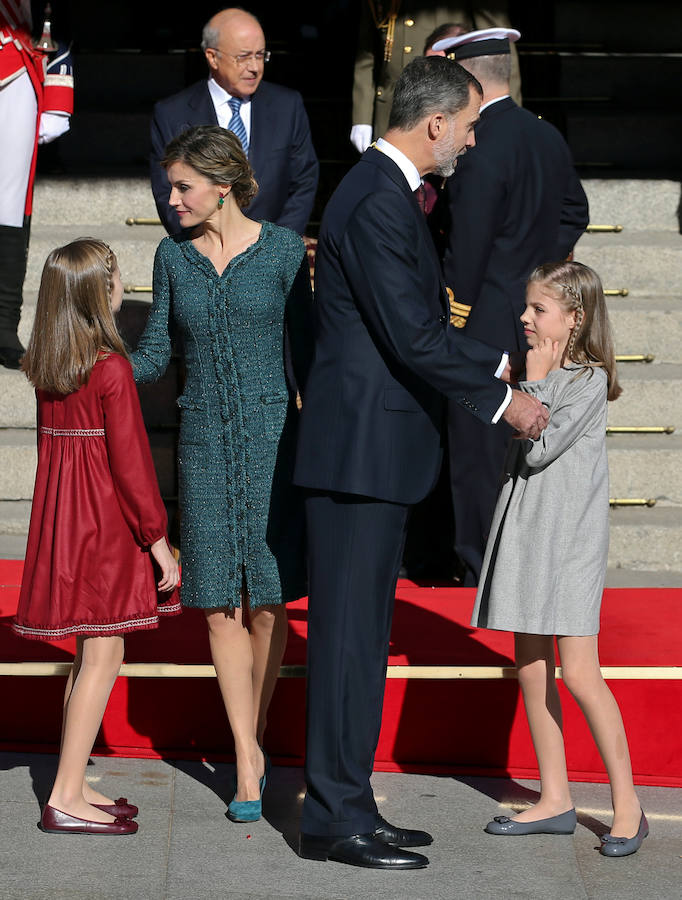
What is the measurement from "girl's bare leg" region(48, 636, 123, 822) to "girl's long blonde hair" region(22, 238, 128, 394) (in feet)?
2.17

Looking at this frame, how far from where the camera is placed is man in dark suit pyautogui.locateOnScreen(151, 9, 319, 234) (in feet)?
17.6

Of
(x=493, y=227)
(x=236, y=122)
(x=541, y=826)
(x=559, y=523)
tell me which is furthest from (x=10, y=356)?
(x=541, y=826)

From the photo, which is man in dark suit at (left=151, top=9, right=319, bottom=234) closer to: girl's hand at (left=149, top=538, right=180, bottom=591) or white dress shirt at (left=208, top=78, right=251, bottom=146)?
white dress shirt at (left=208, top=78, right=251, bottom=146)

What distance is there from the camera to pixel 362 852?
345 cm

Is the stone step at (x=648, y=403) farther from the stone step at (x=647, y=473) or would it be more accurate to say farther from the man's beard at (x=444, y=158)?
the man's beard at (x=444, y=158)

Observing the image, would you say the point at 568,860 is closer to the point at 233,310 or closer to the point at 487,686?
the point at 487,686

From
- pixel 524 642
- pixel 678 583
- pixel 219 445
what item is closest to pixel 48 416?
pixel 219 445

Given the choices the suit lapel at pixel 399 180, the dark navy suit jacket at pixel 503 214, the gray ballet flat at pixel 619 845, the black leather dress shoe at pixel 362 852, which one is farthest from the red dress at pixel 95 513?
the dark navy suit jacket at pixel 503 214

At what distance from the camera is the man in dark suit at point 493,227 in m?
4.78

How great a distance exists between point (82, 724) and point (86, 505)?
21.2 inches

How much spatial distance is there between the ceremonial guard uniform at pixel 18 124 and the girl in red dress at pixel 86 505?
8.23ft

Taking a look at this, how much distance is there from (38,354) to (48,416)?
0.53 ft

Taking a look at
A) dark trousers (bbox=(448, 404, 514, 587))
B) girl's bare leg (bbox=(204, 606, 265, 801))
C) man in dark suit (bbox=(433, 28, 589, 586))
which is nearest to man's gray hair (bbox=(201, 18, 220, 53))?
man in dark suit (bbox=(433, 28, 589, 586))

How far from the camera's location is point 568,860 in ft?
11.5
